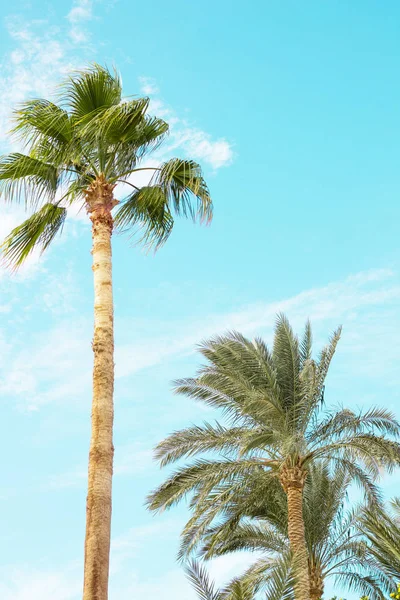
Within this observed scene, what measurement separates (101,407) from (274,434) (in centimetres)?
855

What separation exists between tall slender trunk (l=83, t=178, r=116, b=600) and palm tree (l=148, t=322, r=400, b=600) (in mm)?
7544

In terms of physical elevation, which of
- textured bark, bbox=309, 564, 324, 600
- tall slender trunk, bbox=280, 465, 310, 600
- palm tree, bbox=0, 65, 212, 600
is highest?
palm tree, bbox=0, 65, 212, 600

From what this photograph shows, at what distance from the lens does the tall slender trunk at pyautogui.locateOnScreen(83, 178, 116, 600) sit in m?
10.1

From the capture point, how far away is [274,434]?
1906 centimetres

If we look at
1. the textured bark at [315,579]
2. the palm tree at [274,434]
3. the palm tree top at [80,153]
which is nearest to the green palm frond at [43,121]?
the palm tree top at [80,153]

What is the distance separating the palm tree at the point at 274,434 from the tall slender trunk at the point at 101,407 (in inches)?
297

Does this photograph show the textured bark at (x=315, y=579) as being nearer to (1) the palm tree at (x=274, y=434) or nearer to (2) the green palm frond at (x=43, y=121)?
(1) the palm tree at (x=274, y=434)

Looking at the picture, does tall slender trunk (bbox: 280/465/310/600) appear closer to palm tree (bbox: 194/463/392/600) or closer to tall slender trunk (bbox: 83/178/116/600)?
palm tree (bbox: 194/463/392/600)

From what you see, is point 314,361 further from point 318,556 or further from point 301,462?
point 318,556

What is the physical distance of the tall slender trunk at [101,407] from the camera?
33.2 feet

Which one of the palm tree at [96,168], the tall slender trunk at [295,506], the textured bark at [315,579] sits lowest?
the textured bark at [315,579]

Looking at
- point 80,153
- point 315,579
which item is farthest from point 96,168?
point 315,579

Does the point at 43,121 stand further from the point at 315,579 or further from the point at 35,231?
the point at 315,579

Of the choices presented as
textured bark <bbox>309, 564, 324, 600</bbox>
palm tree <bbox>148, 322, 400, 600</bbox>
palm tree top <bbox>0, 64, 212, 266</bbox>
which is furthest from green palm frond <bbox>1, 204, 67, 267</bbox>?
textured bark <bbox>309, 564, 324, 600</bbox>
